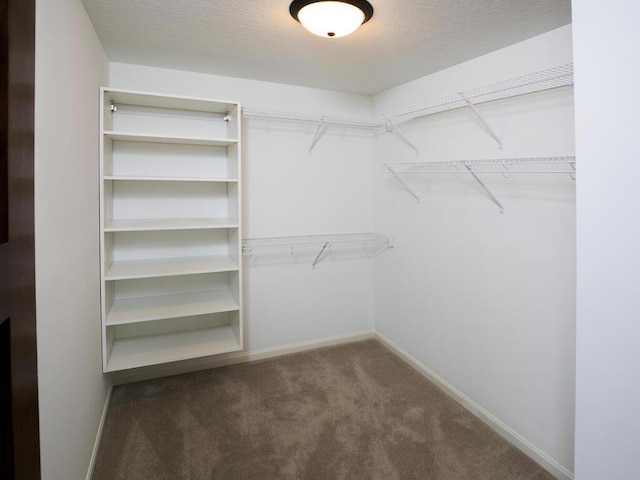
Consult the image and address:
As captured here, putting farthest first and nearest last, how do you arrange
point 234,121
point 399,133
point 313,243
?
point 313,243
point 399,133
point 234,121

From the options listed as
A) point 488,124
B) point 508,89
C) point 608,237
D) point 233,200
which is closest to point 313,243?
point 233,200

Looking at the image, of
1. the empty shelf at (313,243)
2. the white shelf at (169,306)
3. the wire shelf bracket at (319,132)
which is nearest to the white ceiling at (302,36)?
the wire shelf bracket at (319,132)

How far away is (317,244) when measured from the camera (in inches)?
131

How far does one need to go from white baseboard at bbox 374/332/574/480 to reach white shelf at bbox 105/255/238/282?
5.32 ft

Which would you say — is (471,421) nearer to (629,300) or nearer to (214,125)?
(629,300)

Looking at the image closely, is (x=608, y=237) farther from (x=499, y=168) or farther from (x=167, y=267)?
(x=167, y=267)

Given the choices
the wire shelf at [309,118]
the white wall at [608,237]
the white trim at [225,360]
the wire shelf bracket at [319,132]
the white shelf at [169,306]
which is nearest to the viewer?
the white wall at [608,237]

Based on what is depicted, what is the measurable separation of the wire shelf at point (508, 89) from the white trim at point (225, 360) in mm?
2040

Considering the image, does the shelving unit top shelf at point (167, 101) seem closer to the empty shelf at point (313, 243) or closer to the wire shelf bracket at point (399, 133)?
the empty shelf at point (313, 243)

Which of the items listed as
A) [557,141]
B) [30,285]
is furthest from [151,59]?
[557,141]

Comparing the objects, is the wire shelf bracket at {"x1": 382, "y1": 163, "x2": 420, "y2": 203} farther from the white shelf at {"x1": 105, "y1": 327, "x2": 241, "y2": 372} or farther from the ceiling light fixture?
the white shelf at {"x1": 105, "y1": 327, "x2": 241, "y2": 372}

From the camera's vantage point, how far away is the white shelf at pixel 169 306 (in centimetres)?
244

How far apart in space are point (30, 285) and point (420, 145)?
264cm

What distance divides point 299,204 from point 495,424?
6.96 feet
